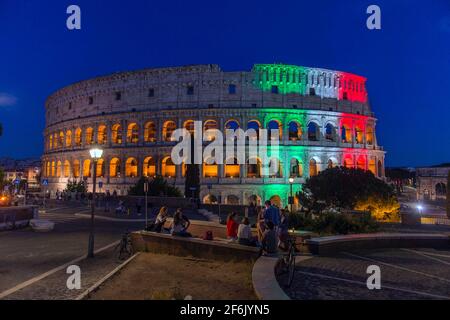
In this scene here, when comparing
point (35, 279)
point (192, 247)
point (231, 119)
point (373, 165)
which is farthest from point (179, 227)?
point (373, 165)

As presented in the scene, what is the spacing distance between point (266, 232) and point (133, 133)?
45.0 meters

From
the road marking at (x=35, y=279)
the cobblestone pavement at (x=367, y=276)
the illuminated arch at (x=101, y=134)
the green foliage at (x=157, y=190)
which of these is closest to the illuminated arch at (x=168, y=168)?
the illuminated arch at (x=101, y=134)

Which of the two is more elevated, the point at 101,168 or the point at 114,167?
the point at 114,167

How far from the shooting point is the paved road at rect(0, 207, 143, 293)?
10.0 meters

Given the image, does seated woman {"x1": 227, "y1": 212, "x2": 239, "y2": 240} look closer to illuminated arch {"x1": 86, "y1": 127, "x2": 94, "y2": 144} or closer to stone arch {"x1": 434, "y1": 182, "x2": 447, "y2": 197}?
illuminated arch {"x1": 86, "y1": 127, "x2": 94, "y2": 144}

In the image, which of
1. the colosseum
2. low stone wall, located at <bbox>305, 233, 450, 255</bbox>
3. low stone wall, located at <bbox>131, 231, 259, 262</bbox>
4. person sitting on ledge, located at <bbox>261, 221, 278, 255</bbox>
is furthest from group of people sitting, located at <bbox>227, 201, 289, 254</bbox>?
the colosseum

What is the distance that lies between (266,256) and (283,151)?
3760 centimetres

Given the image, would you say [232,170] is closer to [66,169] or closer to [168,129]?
[168,129]

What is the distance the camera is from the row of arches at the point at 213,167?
152 ft

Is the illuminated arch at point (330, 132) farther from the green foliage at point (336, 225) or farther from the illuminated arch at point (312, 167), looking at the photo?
the green foliage at point (336, 225)

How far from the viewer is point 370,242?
12.1 m

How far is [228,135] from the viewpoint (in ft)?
151
